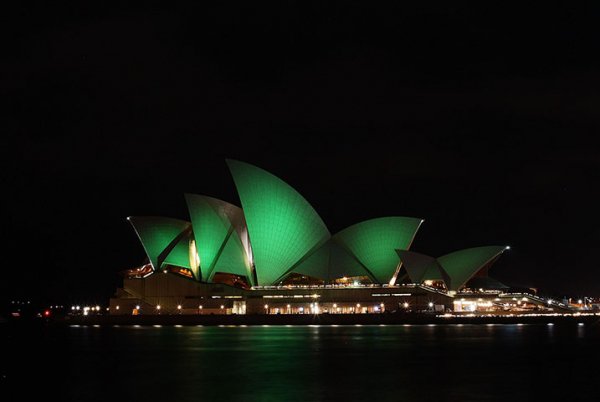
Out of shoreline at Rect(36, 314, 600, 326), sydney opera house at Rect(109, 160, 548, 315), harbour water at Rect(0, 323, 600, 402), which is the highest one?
sydney opera house at Rect(109, 160, 548, 315)

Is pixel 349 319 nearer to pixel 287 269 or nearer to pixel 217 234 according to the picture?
pixel 287 269

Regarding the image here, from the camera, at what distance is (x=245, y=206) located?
81.0 m

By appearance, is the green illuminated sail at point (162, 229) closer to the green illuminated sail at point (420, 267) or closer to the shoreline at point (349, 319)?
the shoreline at point (349, 319)

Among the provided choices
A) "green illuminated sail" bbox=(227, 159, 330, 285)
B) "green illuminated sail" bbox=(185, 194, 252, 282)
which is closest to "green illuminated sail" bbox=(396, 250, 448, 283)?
"green illuminated sail" bbox=(227, 159, 330, 285)

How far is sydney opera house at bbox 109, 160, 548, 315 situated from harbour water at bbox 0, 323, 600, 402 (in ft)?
95.6

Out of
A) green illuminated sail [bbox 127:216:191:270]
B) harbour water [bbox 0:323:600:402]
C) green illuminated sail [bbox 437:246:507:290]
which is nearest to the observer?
harbour water [bbox 0:323:600:402]

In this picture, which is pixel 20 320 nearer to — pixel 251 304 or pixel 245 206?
pixel 251 304

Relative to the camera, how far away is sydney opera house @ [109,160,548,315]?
284 feet

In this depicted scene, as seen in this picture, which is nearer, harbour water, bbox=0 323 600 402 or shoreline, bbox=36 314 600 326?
harbour water, bbox=0 323 600 402

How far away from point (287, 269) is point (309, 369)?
50250 mm

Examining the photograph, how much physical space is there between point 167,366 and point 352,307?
5358 centimetres

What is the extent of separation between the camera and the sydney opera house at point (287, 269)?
8669 centimetres

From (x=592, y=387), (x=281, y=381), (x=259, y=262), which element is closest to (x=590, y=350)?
(x=592, y=387)

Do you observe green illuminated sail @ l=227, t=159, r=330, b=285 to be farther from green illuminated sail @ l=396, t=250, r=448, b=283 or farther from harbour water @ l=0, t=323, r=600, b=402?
harbour water @ l=0, t=323, r=600, b=402
